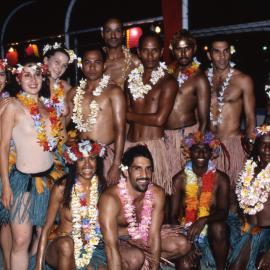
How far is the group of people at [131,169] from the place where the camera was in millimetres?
3014

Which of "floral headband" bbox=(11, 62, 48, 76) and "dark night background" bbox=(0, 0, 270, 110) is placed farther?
"dark night background" bbox=(0, 0, 270, 110)

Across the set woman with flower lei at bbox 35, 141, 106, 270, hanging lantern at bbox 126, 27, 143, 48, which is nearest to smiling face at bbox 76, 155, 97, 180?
woman with flower lei at bbox 35, 141, 106, 270

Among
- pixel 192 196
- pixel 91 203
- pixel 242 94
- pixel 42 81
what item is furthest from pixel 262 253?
pixel 42 81

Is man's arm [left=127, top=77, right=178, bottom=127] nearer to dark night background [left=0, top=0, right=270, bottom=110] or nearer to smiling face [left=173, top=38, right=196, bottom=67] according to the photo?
smiling face [left=173, top=38, right=196, bottom=67]

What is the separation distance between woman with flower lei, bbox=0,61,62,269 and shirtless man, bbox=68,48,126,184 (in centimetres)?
36

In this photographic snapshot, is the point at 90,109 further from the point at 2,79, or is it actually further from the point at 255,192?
the point at 255,192

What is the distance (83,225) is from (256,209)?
3.91ft

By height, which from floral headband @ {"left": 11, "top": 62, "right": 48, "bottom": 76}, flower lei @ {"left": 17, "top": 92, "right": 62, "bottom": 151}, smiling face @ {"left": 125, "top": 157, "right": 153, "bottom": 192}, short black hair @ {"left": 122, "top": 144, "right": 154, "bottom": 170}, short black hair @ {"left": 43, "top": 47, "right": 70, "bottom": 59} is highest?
short black hair @ {"left": 43, "top": 47, "right": 70, "bottom": 59}

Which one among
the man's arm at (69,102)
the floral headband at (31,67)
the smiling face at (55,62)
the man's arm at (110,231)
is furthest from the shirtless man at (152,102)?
the man's arm at (110,231)

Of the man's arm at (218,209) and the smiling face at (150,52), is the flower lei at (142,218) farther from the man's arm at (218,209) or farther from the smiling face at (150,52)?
the smiling face at (150,52)

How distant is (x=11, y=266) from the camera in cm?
315

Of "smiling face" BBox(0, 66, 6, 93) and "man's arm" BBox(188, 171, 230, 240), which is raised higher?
"smiling face" BBox(0, 66, 6, 93)

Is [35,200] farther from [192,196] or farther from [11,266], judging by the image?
[192,196]

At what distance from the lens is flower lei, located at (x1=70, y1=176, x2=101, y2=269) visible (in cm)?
300
